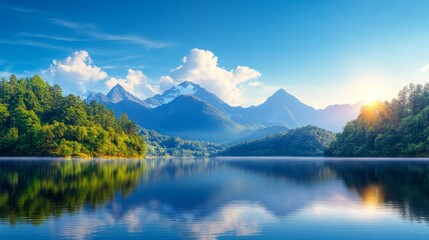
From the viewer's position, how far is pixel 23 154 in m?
185

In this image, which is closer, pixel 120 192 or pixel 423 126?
pixel 120 192

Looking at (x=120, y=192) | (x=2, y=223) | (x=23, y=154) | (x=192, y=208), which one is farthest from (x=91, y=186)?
(x=23, y=154)

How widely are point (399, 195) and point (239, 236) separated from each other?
94.8ft

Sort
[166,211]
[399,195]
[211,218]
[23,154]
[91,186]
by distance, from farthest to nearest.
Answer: [23,154]
[91,186]
[399,195]
[166,211]
[211,218]

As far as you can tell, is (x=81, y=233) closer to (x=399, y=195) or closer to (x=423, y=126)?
(x=399, y=195)

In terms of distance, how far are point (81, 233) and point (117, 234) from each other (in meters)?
2.48

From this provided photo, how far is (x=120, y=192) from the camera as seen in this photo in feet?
162

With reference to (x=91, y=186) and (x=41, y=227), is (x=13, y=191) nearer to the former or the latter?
(x=91, y=186)

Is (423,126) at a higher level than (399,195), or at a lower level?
higher

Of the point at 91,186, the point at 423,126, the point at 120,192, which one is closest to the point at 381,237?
the point at 120,192

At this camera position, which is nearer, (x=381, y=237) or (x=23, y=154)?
(x=381, y=237)

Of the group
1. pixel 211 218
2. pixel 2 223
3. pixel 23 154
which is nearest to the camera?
pixel 2 223

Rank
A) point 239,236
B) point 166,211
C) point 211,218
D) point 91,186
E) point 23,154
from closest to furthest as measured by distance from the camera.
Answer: point 239,236, point 211,218, point 166,211, point 91,186, point 23,154

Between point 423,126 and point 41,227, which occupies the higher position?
point 423,126
